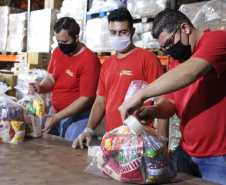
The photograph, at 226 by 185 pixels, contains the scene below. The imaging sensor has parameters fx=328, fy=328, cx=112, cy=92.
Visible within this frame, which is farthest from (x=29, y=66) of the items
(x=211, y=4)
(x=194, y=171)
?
(x=194, y=171)

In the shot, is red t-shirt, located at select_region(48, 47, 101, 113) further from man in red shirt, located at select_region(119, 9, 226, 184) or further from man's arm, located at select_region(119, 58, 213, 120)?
man's arm, located at select_region(119, 58, 213, 120)

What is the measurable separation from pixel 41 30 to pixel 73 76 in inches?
140

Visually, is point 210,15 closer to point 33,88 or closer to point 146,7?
point 146,7

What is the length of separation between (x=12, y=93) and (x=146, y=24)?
10.9 feet

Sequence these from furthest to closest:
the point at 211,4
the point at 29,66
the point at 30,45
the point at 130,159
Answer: the point at 30,45 → the point at 29,66 → the point at 211,4 → the point at 130,159

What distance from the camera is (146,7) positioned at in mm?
4797

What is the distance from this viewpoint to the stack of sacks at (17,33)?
23.7 feet

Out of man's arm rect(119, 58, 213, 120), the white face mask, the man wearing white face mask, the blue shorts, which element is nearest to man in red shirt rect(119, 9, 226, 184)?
man's arm rect(119, 58, 213, 120)

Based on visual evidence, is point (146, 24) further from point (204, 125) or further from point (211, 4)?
point (204, 125)

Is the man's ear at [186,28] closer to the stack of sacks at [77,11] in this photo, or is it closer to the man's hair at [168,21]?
the man's hair at [168,21]

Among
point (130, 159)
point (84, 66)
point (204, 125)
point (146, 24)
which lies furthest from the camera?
point (146, 24)

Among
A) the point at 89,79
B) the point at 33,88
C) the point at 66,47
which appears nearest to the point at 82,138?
the point at 33,88

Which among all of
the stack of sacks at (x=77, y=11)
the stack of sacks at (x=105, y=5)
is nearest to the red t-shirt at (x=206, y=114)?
the stack of sacks at (x=105, y=5)

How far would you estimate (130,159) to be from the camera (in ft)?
5.32
